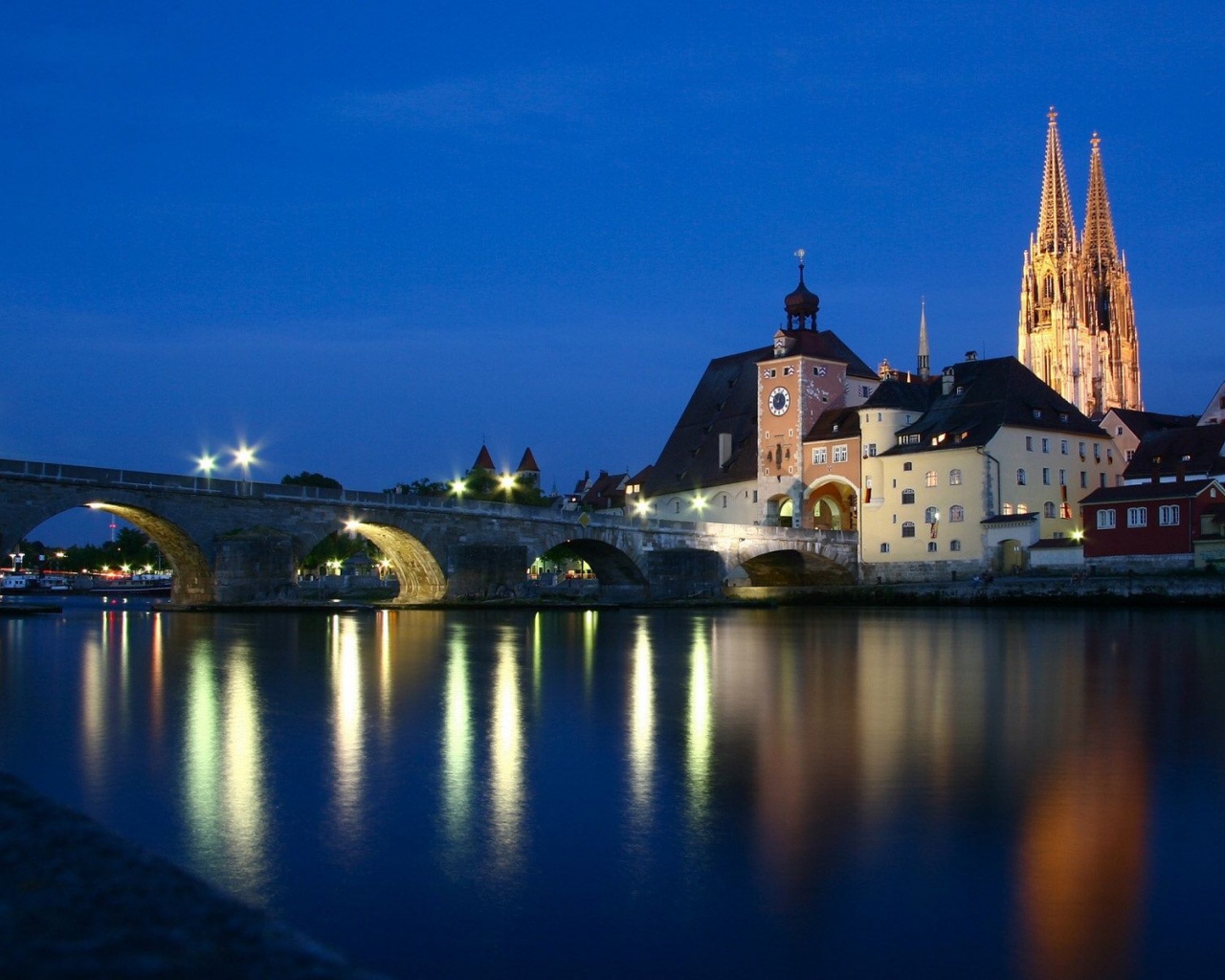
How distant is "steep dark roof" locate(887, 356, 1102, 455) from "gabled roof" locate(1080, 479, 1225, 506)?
23.2ft

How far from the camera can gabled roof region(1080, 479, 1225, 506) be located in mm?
55156

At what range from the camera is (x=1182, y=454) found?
64.1 meters

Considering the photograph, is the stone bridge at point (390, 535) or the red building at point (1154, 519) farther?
the red building at point (1154, 519)

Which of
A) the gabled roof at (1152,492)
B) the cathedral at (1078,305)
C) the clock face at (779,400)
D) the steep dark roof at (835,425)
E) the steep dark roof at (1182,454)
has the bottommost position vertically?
the gabled roof at (1152,492)

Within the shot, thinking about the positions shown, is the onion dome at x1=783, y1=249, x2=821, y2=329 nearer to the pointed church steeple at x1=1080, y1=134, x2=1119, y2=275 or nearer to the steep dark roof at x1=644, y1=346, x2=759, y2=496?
the steep dark roof at x1=644, y1=346, x2=759, y2=496

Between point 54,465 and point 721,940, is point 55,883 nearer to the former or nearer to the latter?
point 721,940

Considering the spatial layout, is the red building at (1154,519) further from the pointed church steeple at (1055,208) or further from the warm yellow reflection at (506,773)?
the pointed church steeple at (1055,208)

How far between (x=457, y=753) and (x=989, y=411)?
5913 cm

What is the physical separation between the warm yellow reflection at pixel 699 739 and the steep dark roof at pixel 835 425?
4912 cm

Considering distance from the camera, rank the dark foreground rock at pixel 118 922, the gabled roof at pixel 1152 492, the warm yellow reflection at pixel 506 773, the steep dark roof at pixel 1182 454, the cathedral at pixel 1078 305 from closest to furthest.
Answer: the dark foreground rock at pixel 118 922 < the warm yellow reflection at pixel 506 773 < the gabled roof at pixel 1152 492 < the steep dark roof at pixel 1182 454 < the cathedral at pixel 1078 305

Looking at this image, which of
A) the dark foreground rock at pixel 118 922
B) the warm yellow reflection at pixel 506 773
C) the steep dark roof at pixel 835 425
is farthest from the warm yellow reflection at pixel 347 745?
the steep dark roof at pixel 835 425

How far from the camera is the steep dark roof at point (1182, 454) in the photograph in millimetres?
62344

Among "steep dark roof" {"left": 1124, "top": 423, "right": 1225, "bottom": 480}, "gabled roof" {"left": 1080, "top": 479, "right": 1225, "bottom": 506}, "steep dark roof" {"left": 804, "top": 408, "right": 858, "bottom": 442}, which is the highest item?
"steep dark roof" {"left": 804, "top": 408, "right": 858, "bottom": 442}

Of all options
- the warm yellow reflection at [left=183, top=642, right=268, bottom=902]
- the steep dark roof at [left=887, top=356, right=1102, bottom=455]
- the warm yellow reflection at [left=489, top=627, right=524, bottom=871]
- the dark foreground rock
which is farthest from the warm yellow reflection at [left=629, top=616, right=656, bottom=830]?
the steep dark roof at [left=887, top=356, right=1102, bottom=455]
